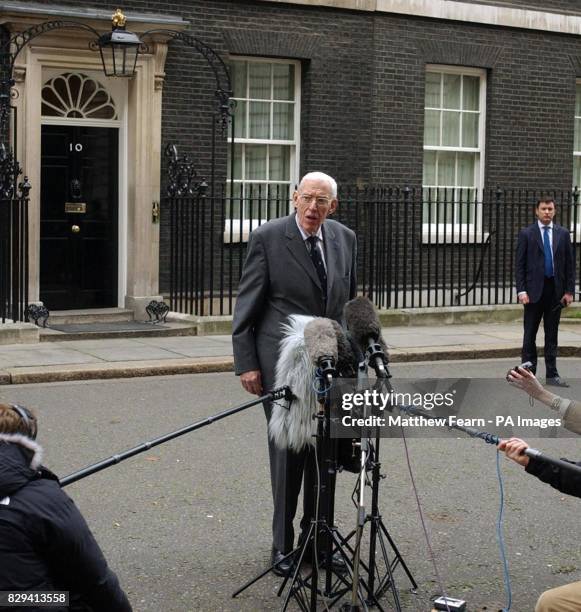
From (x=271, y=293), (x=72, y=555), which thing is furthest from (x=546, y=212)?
(x=72, y=555)

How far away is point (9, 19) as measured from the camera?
13.9 meters

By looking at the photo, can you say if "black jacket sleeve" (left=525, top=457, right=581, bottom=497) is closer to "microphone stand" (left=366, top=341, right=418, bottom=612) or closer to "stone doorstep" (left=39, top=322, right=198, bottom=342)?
"microphone stand" (left=366, top=341, right=418, bottom=612)

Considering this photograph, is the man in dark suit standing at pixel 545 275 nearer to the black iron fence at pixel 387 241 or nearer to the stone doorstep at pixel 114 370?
the stone doorstep at pixel 114 370

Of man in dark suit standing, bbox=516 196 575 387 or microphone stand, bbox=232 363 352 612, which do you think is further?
man in dark suit standing, bbox=516 196 575 387

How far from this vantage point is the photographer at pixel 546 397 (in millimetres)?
4344

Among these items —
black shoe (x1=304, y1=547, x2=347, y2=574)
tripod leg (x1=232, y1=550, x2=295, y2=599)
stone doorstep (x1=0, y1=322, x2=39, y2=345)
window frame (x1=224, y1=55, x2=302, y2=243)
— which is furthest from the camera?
window frame (x1=224, y1=55, x2=302, y2=243)

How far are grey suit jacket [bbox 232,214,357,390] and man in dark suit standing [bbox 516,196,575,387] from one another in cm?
662

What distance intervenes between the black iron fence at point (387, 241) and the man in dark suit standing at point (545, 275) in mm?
3428

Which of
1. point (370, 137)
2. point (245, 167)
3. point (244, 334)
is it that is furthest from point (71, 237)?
point (244, 334)

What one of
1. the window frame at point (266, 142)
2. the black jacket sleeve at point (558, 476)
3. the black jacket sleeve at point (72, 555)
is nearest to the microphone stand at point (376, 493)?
the black jacket sleeve at point (558, 476)

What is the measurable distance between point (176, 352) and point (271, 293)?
23.7ft

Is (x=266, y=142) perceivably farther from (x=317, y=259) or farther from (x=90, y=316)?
(x=317, y=259)

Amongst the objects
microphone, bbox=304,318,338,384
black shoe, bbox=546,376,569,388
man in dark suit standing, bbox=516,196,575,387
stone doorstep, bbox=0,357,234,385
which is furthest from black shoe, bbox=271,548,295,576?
man in dark suit standing, bbox=516,196,575,387

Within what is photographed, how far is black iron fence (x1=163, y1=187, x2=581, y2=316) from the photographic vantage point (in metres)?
15.2
